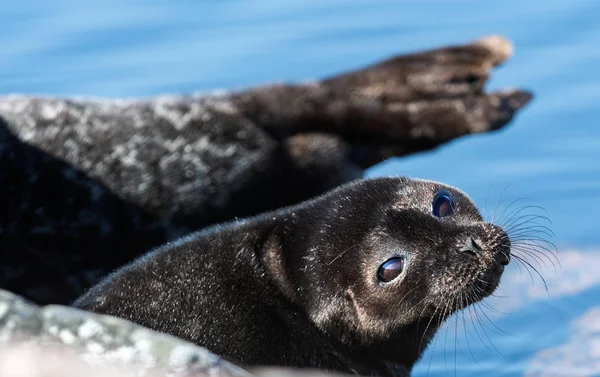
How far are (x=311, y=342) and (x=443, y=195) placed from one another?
76 centimetres

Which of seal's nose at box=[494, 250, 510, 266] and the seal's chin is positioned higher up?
seal's nose at box=[494, 250, 510, 266]

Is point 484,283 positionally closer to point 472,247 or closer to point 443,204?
point 472,247

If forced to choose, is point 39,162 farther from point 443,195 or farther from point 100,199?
point 443,195

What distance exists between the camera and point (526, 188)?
8047 millimetres

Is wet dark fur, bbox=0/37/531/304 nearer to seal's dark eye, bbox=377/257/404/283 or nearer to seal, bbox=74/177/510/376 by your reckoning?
seal, bbox=74/177/510/376

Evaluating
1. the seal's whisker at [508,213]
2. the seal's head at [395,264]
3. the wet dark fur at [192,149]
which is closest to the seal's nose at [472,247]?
the seal's head at [395,264]

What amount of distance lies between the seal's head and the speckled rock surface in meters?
1.70

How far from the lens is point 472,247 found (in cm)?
491

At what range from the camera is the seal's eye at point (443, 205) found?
199 inches

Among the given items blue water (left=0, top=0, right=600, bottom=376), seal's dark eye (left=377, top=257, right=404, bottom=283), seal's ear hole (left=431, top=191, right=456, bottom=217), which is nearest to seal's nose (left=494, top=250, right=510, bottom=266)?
seal's ear hole (left=431, top=191, right=456, bottom=217)

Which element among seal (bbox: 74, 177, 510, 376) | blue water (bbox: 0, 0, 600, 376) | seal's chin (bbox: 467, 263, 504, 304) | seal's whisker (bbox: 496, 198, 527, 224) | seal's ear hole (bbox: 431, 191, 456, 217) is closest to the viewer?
seal (bbox: 74, 177, 510, 376)

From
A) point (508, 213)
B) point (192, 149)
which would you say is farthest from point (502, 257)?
point (192, 149)

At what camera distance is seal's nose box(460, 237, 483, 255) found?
16.1 feet

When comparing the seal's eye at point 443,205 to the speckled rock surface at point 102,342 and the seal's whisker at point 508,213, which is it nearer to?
the seal's whisker at point 508,213
